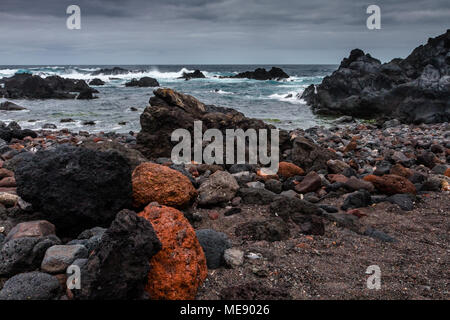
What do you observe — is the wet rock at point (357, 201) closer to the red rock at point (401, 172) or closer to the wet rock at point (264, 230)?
the wet rock at point (264, 230)

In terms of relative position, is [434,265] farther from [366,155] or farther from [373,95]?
[373,95]

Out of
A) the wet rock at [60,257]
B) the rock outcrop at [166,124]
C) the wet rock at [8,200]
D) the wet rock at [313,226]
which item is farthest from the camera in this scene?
the rock outcrop at [166,124]

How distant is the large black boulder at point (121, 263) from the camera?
232cm

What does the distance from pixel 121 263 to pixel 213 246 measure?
3.39 feet

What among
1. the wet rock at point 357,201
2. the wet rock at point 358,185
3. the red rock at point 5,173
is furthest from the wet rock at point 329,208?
the red rock at point 5,173

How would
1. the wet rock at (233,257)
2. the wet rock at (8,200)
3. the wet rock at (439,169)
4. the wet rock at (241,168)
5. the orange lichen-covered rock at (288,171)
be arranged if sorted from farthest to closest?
the wet rock at (241,168) → the wet rock at (439,169) → the orange lichen-covered rock at (288,171) → the wet rock at (8,200) → the wet rock at (233,257)

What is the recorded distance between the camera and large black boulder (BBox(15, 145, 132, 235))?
138 inches

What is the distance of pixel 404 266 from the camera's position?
10.2 ft

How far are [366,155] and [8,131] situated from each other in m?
10.2

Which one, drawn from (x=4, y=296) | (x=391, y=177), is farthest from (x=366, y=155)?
(x=4, y=296)

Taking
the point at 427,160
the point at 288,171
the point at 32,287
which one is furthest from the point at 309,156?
the point at 32,287

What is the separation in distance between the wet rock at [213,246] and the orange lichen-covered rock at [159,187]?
89 centimetres

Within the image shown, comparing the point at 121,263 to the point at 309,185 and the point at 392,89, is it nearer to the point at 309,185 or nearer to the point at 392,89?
the point at 309,185

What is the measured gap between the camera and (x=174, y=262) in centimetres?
270
